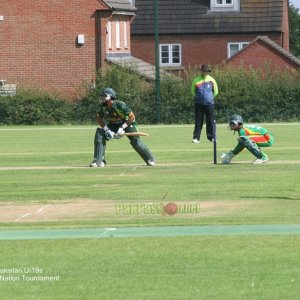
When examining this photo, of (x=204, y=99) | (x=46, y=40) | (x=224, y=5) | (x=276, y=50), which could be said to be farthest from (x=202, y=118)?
(x=224, y=5)

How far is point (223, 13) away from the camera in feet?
221

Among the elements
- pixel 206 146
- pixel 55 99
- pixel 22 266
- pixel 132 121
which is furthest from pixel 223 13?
pixel 22 266

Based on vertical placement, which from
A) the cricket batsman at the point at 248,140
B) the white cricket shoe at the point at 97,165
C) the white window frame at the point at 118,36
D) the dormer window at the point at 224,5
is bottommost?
the white cricket shoe at the point at 97,165

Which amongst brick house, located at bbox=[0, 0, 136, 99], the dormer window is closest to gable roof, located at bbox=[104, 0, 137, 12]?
brick house, located at bbox=[0, 0, 136, 99]

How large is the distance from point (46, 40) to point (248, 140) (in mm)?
30487

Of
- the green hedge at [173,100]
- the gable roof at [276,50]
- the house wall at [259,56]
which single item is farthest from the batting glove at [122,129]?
the house wall at [259,56]

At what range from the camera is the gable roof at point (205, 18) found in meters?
66.4

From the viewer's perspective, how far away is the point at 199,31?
6700cm

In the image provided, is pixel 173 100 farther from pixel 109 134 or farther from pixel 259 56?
pixel 109 134

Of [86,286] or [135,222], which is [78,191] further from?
[86,286]

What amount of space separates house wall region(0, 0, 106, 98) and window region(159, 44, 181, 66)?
13.8 meters

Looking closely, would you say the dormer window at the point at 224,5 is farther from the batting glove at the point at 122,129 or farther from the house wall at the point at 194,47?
the batting glove at the point at 122,129

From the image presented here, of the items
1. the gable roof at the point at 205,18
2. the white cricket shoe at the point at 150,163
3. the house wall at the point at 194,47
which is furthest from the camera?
the house wall at the point at 194,47

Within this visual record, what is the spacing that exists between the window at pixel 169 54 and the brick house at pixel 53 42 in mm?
13465
